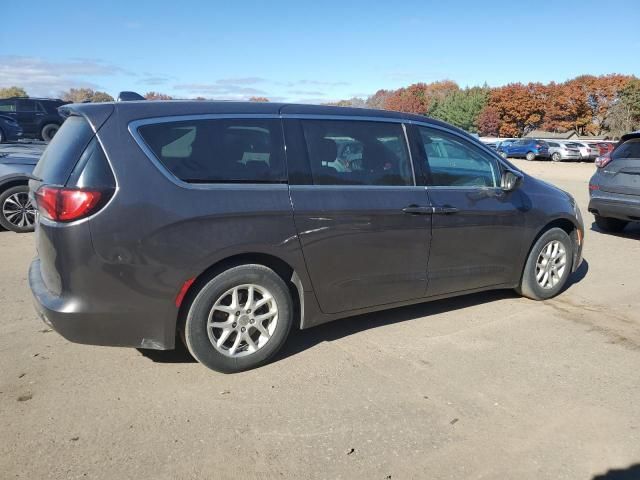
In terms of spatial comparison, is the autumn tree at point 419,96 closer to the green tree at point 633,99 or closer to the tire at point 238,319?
the green tree at point 633,99

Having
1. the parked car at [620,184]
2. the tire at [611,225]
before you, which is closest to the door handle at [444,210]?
the parked car at [620,184]

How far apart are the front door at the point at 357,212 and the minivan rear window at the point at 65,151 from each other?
1.32 metres

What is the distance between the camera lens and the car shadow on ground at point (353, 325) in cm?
392

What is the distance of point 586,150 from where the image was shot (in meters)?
38.4

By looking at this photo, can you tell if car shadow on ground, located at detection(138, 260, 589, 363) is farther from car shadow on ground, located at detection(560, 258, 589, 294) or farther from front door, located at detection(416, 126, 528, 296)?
front door, located at detection(416, 126, 528, 296)

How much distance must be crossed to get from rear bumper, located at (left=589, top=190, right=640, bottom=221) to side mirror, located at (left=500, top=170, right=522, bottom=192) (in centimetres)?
417

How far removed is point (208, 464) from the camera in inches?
105

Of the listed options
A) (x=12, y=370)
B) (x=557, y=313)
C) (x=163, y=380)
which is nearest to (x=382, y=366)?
(x=163, y=380)

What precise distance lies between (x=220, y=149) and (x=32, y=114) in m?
20.6

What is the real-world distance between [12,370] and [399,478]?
2.69 metres

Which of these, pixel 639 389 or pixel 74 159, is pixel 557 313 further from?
pixel 74 159

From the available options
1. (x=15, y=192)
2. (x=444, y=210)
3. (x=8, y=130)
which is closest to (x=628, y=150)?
(x=444, y=210)

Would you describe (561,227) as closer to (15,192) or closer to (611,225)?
(611,225)

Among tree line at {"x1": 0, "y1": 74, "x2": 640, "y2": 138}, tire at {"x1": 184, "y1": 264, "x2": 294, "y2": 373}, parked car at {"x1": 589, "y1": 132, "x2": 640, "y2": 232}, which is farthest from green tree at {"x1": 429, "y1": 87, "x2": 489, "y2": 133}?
tire at {"x1": 184, "y1": 264, "x2": 294, "y2": 373}
